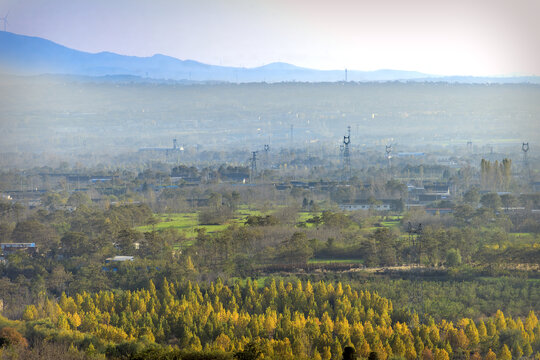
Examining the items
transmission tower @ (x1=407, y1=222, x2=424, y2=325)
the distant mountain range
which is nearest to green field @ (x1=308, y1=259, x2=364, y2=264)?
transmission tower @ (x1=407, y1=222, x2=424, y2=325)

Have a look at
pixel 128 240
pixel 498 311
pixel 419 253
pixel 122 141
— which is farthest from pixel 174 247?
pixel 122 141

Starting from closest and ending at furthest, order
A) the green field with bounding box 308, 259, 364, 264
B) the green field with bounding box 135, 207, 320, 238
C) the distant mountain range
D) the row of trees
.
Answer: the row of trees
the green field with bounding box 308, 259, 364, 264
the green field with bounding box 135, 207, 320, 238
the distant mountain range

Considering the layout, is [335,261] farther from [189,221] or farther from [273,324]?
[189,221]

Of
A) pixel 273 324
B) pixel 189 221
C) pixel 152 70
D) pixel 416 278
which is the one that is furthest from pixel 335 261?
pixel 152 70

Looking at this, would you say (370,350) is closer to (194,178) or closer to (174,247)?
(174,247)

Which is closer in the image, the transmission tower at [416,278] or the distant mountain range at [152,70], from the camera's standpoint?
the transmission tower at [416,278]

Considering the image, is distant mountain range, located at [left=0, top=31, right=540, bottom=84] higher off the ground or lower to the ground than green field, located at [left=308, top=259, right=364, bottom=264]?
higher

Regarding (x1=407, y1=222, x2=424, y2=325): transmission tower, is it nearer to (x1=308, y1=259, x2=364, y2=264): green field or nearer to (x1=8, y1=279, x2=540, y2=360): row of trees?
(x1=8, y1=279, x2=540, y2=360): row of trees

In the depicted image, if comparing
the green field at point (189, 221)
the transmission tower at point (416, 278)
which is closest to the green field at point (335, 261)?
the transmission tower at point (416, 278)

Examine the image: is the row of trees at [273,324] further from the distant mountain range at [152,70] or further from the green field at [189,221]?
the distant mountain range at [152,70]
